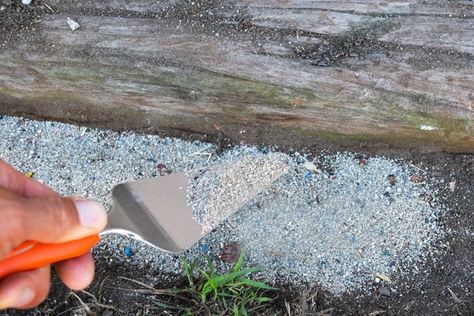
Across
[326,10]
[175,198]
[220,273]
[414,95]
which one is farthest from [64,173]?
[414,95]

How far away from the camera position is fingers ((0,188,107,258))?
4.36 ft

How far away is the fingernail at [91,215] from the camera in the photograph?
1459mm

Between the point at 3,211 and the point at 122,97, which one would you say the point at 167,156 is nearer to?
the point at 122,97

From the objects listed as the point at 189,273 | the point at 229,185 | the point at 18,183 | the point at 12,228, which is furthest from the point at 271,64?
the point at 12,228

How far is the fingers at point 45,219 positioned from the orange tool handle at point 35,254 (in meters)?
0.02

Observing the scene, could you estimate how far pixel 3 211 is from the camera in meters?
1.33

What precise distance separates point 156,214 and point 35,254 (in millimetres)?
399

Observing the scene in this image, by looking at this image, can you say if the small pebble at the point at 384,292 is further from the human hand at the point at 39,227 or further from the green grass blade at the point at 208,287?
the human hand at the point at 39,227

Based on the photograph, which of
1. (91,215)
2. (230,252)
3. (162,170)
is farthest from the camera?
(162,170)

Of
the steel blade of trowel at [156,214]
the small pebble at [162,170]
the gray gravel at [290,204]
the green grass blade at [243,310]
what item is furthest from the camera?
the small pebble at [162,170]

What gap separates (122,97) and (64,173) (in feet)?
1.00

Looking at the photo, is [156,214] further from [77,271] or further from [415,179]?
[415,179]

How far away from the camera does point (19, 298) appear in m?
1.49

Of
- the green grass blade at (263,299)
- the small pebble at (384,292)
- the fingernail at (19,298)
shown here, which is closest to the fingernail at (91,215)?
the fingernail at (19,298)
